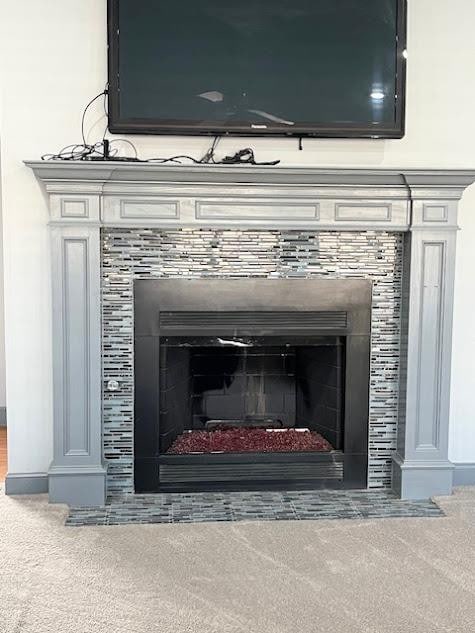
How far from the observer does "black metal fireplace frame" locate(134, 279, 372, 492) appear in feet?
11.2

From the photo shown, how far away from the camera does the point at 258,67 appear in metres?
3.29

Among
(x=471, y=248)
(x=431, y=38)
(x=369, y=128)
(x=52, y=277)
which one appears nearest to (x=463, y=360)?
(x=471, y=248)

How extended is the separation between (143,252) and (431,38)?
5.50 ft

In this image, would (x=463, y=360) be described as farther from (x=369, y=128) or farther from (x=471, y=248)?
(x=369, y=128)

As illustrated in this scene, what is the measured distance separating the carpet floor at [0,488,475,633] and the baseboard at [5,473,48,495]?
189mm

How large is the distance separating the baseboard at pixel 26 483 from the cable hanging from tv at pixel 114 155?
1.47 metres

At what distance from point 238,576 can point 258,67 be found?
2.16m

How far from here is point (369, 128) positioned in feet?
11.0

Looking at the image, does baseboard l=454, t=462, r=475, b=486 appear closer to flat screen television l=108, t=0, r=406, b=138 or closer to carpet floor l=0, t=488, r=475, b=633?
carpet floor l=0, t=488, r=475, b=633

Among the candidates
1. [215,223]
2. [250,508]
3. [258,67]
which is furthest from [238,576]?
[258,67]

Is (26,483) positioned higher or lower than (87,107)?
lower

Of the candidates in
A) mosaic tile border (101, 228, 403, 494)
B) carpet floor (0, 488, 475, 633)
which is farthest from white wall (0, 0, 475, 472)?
carpet floor (0, 488, 475, 633)

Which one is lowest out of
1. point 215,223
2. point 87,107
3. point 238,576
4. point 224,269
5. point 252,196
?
point 238,576

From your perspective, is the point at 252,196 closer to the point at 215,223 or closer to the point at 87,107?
the point at 215,223
